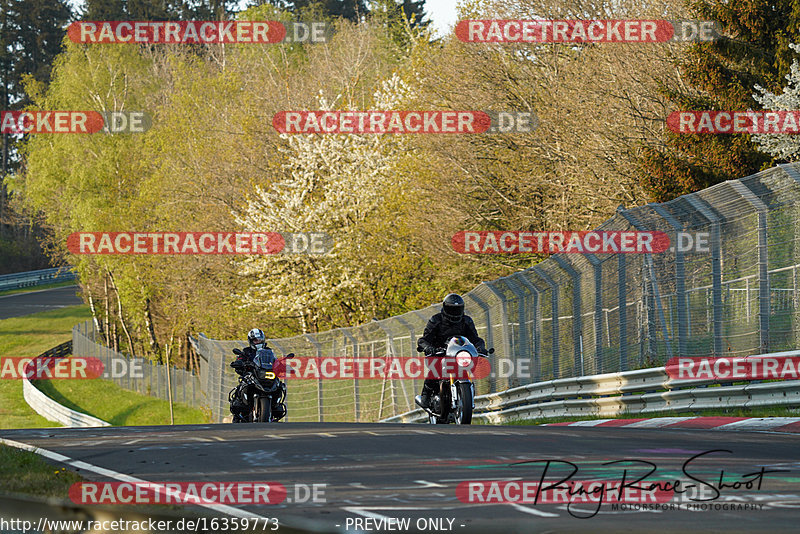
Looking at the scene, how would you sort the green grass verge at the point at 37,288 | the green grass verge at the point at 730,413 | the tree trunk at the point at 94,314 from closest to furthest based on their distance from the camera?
the green grass verge at the point at 730,413 < the tree trunk at the point at 94,314 < the green grass verge at the point at 37,288

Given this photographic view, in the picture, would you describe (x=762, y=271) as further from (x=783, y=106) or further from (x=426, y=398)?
(x=783, y=106)

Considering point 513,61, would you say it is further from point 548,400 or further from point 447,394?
point 447,394

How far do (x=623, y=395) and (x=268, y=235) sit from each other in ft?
82.5

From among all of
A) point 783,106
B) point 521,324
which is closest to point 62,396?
point 521,324

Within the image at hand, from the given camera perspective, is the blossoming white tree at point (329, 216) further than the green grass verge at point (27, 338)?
No

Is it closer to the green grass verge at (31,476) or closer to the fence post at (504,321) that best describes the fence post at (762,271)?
the fence post at (504,321)

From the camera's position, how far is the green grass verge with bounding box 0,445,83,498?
7266 millimetres

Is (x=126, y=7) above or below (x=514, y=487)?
above

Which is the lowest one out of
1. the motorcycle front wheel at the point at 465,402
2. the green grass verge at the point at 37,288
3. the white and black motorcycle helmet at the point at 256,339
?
the motorcycle front wheel at the point at 465,402

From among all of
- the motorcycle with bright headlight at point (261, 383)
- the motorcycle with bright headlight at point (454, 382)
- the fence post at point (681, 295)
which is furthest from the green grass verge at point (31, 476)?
the fence post at point (681, 295)

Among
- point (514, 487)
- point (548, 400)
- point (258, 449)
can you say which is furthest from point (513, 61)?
point (514, 487)

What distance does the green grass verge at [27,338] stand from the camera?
49125 mm

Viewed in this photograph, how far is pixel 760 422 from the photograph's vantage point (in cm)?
1270

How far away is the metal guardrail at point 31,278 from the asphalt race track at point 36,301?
1.60 metres
